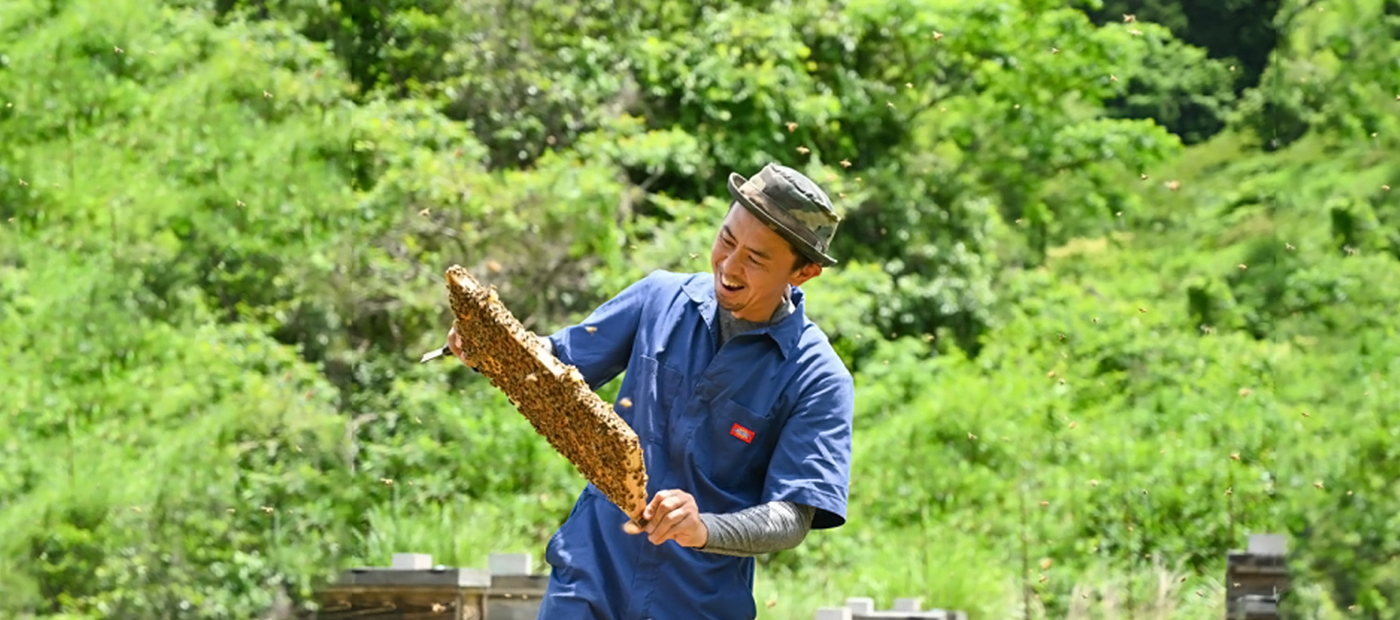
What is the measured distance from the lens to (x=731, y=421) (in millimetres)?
2402

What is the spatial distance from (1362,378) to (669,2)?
3581 millimetres

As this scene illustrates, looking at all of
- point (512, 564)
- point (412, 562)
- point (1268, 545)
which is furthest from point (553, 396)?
point (1268, 545)

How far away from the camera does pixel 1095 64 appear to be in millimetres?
7914

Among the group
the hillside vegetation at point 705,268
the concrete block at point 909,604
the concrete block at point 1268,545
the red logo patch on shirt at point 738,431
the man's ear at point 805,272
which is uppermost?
the hillside vegetation at point 705,268

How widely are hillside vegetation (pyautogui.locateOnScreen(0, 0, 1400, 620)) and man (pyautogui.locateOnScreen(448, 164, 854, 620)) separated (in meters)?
3.79

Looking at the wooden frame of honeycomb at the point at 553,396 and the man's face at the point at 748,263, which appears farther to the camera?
the man's face at the point at 748,263

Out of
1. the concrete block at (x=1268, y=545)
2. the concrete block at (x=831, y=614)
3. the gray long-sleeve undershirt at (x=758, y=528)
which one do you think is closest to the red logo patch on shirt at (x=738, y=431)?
the gray long-sleeve undershirt at (x=758, y=528)

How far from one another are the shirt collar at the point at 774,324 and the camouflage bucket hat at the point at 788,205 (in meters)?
0.11

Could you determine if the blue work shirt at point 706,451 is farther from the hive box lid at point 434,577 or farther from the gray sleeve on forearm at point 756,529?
the hive box lid at point 434,577

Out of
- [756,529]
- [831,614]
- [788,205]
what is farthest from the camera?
[831,614]

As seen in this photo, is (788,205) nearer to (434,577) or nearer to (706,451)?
(706,451)

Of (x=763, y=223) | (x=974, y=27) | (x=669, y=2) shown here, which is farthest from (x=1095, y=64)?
(x=763, y=223)

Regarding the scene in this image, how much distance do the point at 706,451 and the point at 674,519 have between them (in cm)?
29

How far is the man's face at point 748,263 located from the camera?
2.36m
